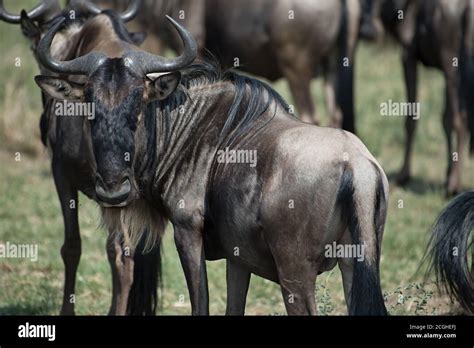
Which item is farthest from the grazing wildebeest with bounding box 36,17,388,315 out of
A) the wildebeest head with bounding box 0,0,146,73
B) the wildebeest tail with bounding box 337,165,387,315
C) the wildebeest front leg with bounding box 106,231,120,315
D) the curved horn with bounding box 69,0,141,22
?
the curved horn with bounding box 69,0,141,22

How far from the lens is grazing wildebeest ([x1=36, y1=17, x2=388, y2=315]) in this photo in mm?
5391

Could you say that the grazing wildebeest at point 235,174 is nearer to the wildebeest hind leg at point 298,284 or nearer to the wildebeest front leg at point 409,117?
the wildebeest hind leg at point 298,284

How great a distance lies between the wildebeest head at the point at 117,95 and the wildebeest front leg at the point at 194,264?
1.15ft

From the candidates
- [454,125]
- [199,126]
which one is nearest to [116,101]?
[199,126]

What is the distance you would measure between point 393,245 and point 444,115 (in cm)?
283

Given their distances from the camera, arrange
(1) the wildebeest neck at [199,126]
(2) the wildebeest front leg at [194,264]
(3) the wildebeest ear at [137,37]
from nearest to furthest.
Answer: (2) the wildebeest front leg at [194,264] < (1) the wildebeest neck at [199,126] < (3) the wildebeest ear at [137,37]

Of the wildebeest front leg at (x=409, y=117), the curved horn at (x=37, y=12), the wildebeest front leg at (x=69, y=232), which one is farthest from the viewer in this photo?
the wildebeest front leg at (x=409, y=117)

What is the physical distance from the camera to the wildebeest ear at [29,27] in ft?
24.8

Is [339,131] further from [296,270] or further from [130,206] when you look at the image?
[130,206]

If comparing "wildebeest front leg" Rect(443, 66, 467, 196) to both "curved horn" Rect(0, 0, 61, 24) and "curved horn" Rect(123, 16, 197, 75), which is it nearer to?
"curved horn" Rect(0, 0, 61, 24)

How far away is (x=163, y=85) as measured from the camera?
19.4ft
